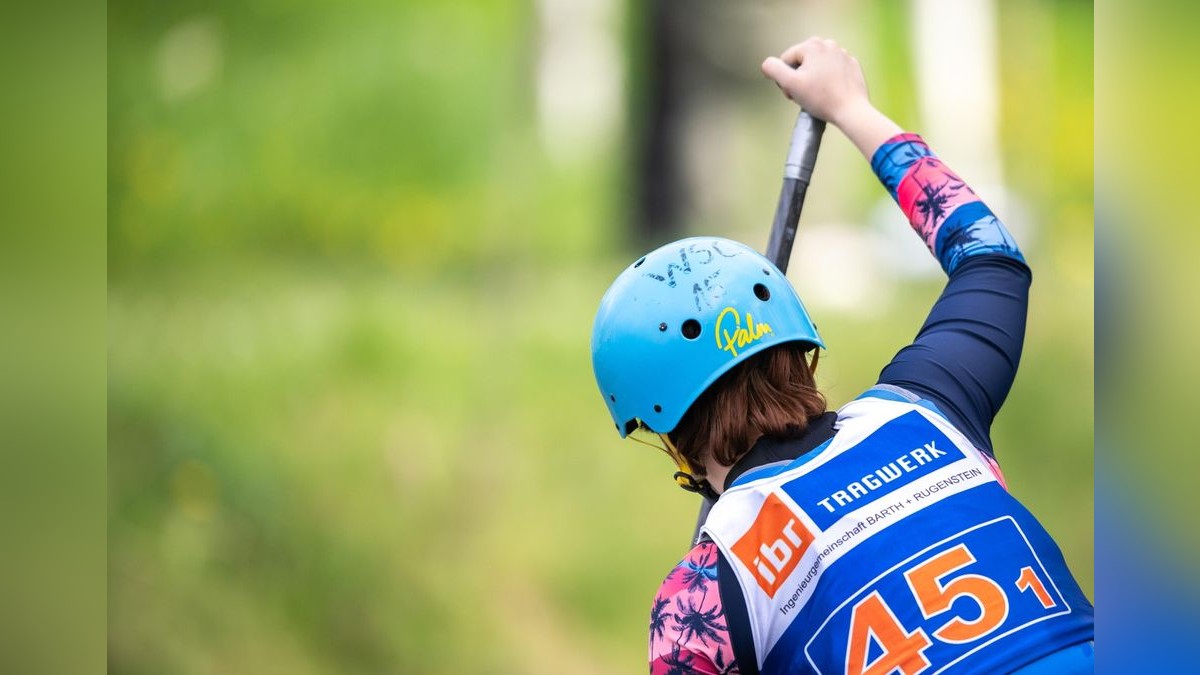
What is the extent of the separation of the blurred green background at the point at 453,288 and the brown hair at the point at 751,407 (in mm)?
1757

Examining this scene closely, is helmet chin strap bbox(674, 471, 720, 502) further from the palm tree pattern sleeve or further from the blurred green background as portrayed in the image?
the blurred green background

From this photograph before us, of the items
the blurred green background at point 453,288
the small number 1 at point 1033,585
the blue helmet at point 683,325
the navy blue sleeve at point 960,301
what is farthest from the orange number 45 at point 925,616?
the blurred green background at point 453,288

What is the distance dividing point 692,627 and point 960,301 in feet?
2.26

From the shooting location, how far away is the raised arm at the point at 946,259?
5.20 ft

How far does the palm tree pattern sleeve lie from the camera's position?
1.79m

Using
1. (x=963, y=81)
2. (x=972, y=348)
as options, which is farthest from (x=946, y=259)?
(x=963, y=81)

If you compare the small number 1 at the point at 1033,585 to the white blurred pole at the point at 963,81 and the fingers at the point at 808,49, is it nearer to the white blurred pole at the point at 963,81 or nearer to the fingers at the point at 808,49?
the fingers at the point at 808,49

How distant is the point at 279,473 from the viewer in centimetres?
348

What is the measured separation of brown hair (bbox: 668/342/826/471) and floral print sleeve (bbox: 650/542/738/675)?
0.17 metres

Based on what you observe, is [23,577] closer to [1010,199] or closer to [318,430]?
[318,430]

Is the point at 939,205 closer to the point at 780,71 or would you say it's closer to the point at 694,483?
the point at 780,71

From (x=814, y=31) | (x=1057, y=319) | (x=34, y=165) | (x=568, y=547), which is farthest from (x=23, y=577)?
(x=1057, y=319)

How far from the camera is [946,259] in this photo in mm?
1815

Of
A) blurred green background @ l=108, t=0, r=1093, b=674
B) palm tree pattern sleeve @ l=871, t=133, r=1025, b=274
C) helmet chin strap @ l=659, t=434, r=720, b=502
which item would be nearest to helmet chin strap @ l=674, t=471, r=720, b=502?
helmet chin strap @ l=659, t=434, r=720, b=502
